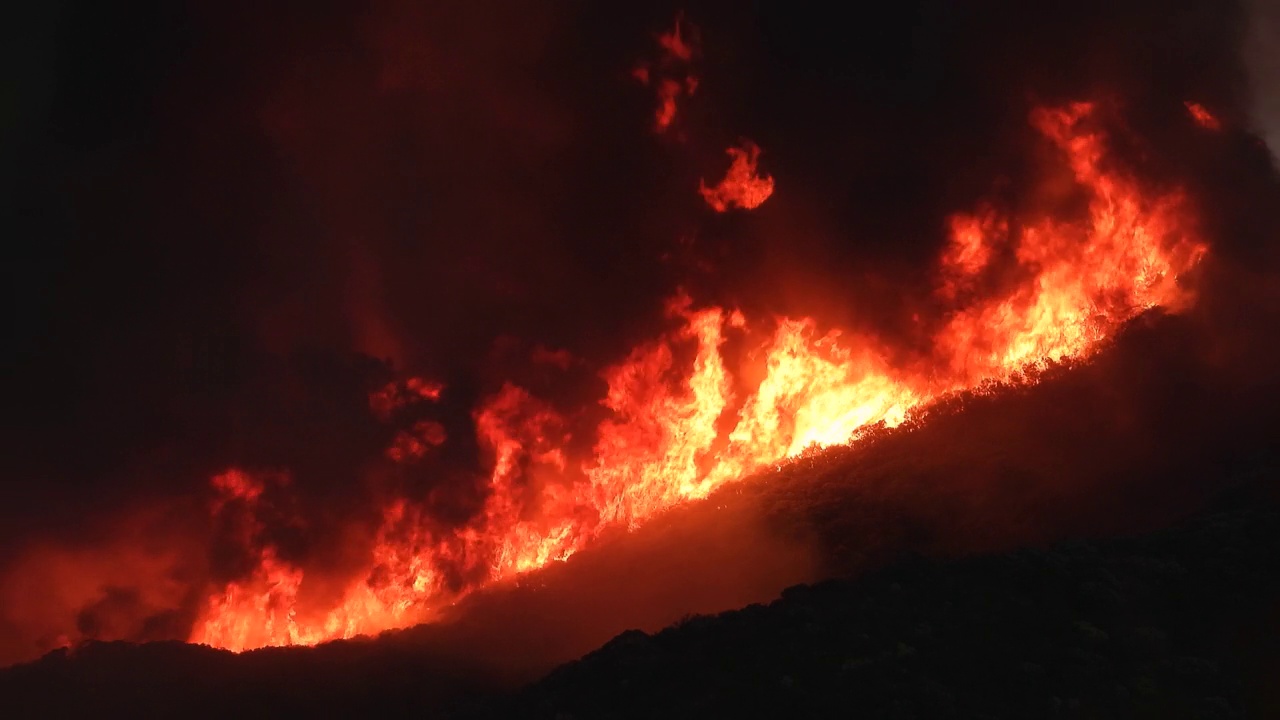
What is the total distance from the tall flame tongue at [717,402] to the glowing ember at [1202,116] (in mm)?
4627

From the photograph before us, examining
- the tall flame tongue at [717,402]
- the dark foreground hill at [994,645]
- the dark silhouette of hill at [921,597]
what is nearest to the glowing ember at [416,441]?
the tall flame tongue at [717,402]

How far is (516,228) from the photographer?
1481 inches

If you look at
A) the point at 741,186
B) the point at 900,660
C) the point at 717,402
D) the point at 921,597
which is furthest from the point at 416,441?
the point at 900,660

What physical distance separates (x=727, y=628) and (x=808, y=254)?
70.3 feet

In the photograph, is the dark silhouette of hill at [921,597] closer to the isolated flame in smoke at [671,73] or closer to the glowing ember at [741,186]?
the glowing ember at [741,186]

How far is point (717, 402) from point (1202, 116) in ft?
78.8

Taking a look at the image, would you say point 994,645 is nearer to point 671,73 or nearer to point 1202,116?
point 671,73

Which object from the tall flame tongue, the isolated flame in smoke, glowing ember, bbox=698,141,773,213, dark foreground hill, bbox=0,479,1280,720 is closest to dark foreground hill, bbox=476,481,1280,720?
dark foreground hill, bbox=0,479,1280,720

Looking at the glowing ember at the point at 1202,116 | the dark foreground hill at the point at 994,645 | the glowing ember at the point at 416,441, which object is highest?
the glowing ember at the point at 1202,116

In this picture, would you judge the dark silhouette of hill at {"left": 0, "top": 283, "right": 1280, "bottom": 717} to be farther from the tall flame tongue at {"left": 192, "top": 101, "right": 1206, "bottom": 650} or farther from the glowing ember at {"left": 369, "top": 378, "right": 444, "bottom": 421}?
the glowing ember at {"left": 369, "top": 378, "right": 444, "bottom": 421}

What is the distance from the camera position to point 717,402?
3400cm

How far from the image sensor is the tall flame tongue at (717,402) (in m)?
30.5

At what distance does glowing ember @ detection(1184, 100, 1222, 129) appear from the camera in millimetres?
38969

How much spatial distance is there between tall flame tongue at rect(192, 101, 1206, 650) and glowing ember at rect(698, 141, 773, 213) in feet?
15.7
